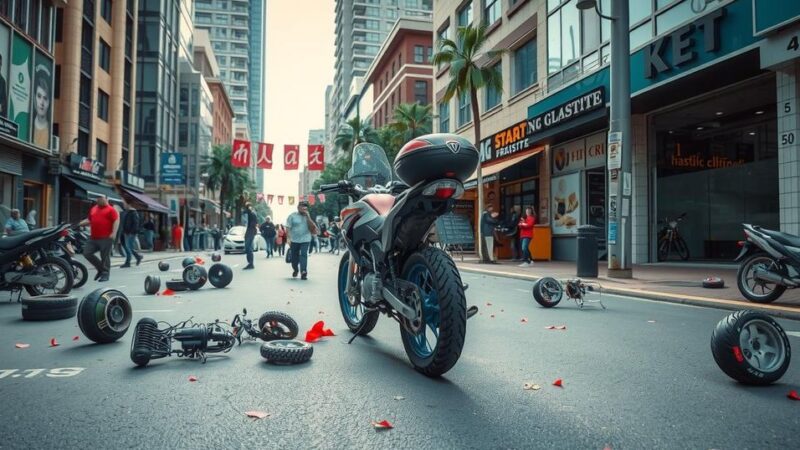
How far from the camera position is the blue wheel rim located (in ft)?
12.4

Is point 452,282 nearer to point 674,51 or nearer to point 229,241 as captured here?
point 674,51

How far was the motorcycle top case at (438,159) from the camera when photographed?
3646 millimetres

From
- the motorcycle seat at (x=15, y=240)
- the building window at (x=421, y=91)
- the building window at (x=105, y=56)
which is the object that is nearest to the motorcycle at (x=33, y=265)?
the motorcycle seat at (x=15, y=240)

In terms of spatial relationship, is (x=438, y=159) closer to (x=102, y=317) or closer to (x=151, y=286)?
(x=102, y=317)

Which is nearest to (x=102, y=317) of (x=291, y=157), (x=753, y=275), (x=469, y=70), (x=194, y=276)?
(x=194, y=276)

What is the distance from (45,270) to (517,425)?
847 centimetres

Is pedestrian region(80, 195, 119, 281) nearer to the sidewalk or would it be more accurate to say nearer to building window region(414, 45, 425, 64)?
the sidewalk

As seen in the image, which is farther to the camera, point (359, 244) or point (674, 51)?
point (674, 51)

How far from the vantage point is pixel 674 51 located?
1383cm

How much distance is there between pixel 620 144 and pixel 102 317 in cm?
1063

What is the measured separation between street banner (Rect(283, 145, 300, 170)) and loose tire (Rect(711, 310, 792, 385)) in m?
26.6

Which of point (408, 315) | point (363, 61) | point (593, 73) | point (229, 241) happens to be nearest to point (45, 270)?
point (408, 315)

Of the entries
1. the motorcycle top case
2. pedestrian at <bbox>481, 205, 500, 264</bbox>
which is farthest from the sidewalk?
the motorcycle top case

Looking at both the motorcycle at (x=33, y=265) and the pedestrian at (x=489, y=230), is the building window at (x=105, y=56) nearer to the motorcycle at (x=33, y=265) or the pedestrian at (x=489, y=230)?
the pedestrian at (x=489, y=230)
